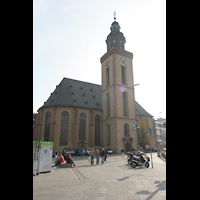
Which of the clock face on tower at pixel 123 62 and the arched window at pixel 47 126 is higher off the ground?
the clock face on tower at pixel 123 62

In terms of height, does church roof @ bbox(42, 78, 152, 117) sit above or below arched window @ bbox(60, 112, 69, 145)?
above

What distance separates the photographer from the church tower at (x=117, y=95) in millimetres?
30000

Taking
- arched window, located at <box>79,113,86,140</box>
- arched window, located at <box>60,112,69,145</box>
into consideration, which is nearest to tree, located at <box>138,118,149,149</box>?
arched window, located at <box>79,113,86,140</box>

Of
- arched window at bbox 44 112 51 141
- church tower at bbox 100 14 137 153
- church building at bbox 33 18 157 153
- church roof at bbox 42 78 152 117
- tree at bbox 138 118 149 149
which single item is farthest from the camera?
tree at bbox 138 118 149 149

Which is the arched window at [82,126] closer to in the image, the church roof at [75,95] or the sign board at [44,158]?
the church roof at [75,95]

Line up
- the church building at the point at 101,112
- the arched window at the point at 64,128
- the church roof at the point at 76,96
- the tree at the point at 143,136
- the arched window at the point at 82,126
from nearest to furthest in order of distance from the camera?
the arched window at the point at 64,128 → the church building at the point at 101,112 → the arched window at the point at 82,126 → the church roof at the point at 76,96 → the tree at the point at 143,136

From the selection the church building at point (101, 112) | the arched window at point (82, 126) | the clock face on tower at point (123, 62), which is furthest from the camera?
the clock face on tower at point (123, 62)

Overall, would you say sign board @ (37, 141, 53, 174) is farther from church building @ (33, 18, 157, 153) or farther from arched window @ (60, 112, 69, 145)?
arched window @ (60, 112, 69, 145)

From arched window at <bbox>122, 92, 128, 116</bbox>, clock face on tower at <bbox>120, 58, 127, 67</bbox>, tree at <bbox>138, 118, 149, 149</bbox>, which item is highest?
clock face on tower at <bbox>120, 58, 127, 67</bbox>

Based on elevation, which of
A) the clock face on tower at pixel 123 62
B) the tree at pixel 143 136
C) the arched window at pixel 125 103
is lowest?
the tree at pixel 143 136

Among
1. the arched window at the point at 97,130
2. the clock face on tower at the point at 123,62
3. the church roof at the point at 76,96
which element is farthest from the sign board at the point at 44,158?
the clock face on tower at the point at 123,62

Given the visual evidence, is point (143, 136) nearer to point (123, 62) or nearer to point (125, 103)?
point (125, 103)

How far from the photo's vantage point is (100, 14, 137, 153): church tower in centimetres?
3000

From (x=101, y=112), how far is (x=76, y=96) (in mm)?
6943
